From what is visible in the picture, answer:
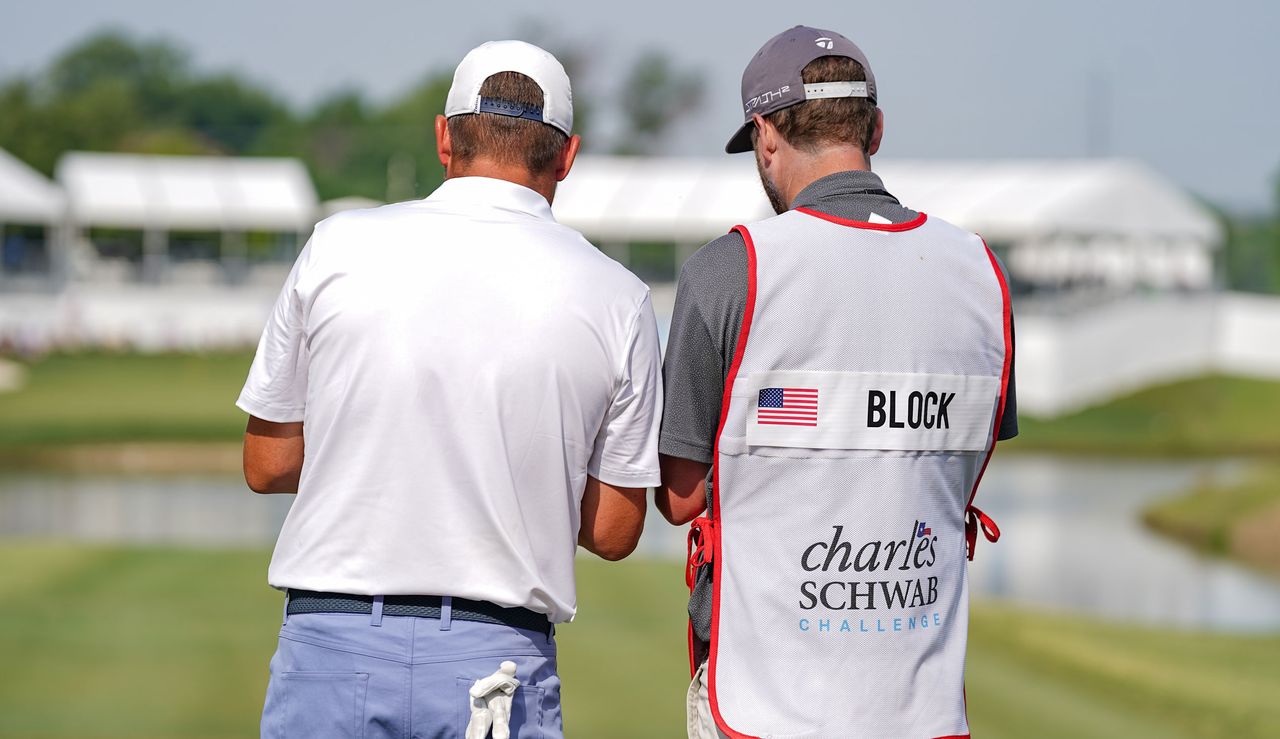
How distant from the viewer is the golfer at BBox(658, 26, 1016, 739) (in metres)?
2.87

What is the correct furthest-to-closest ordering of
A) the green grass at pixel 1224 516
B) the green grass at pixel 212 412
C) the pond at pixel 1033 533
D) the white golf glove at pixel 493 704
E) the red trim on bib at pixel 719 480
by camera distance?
the green grass at pixel 212 412 < the green grass at pixel 1224 516 < the pond at pixel 1033 533 < the red trim on bib at pixel 719 480 < the white golf glove at pixel 493 704

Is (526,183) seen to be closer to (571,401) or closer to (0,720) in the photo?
(571,401)

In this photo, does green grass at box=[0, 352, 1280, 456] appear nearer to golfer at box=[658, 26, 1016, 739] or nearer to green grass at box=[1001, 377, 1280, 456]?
green grass at box=[1001, 377, 1280, 456]

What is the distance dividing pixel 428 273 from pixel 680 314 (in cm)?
48

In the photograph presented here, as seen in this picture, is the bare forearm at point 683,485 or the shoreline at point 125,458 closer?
the bare forearm at point 683,485

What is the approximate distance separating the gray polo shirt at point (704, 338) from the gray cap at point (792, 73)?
0.22 m

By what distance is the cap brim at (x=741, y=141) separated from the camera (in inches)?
126

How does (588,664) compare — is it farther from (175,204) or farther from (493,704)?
(175,204)

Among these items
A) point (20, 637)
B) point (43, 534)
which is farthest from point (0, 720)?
point (43, 534)

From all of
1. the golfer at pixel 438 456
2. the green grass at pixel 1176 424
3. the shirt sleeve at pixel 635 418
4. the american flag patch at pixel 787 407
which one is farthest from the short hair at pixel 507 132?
the green grass at pixel 1176 424

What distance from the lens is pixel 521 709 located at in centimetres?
281

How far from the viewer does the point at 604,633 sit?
400 inches

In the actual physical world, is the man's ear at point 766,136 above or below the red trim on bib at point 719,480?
above

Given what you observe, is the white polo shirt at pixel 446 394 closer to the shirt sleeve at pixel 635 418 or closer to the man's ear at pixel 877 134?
the shirt sleeve at pixel 635 418
